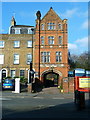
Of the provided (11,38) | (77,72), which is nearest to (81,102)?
(77,72)

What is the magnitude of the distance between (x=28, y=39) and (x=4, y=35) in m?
5.42

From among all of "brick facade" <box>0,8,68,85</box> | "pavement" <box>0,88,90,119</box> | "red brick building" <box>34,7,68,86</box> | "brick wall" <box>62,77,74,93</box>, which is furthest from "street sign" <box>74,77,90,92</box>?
"red brick building" <box>34,7,68,86</box>

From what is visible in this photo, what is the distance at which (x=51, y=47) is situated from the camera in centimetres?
3784

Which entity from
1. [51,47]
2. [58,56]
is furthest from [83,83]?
[51,47]

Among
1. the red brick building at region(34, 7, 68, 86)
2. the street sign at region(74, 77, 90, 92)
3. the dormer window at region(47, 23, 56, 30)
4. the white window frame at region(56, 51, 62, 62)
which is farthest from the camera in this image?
the dormer window at region(47, 23, 56, 30)

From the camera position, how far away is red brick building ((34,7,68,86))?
37.2 meters

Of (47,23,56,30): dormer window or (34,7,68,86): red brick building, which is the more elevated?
(47,23,56,30): dormer window

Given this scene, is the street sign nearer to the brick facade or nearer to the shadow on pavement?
the shadow on pavement

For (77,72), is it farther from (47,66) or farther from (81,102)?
(81,102)

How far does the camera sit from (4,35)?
4003 centimetres

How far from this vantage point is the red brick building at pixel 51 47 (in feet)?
122

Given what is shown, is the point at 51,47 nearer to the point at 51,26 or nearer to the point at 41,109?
the point at 51,26

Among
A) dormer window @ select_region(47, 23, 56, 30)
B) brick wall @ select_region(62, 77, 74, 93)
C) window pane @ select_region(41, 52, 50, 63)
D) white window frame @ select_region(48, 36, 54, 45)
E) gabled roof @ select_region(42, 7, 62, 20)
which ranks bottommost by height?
brick wall @ select_region(62, 77, 74, 93)

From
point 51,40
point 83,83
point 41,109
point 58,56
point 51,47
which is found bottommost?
point 41,109
